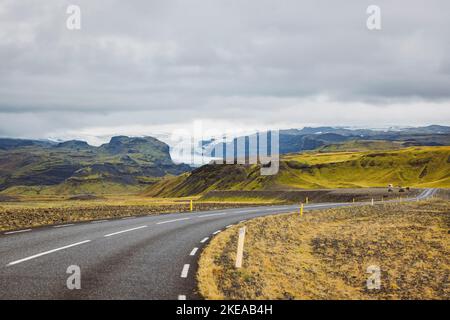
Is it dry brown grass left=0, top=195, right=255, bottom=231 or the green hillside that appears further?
the green hillside

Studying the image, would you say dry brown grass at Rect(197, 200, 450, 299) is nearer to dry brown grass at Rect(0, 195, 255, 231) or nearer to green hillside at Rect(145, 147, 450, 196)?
dry brown grass at Rect(0, 195, 255, 231)

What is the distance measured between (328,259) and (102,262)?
35.3 feet

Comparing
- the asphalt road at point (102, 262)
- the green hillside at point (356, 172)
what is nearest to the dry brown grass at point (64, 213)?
the asphalt road at point (102, 262)

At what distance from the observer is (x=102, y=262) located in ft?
44.2

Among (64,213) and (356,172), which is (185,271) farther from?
(356,172)

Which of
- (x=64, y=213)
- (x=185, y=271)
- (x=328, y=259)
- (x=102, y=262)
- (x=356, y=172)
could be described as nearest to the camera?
(x=185, y=271)

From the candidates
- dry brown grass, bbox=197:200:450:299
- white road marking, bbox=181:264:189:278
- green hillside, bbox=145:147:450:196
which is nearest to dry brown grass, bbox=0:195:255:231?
dry brown grass, bbox=197:200:450:299

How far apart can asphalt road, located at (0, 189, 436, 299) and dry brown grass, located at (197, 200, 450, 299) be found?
83 centimetres

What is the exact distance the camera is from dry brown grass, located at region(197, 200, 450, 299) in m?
12.5

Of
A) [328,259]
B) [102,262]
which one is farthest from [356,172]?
[102,262]

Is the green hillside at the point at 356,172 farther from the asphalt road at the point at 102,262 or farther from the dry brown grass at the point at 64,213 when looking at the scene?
the asphalt road at the point at 102,262

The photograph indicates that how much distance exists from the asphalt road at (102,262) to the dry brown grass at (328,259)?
830 mm

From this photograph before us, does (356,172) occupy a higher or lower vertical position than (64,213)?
lower
